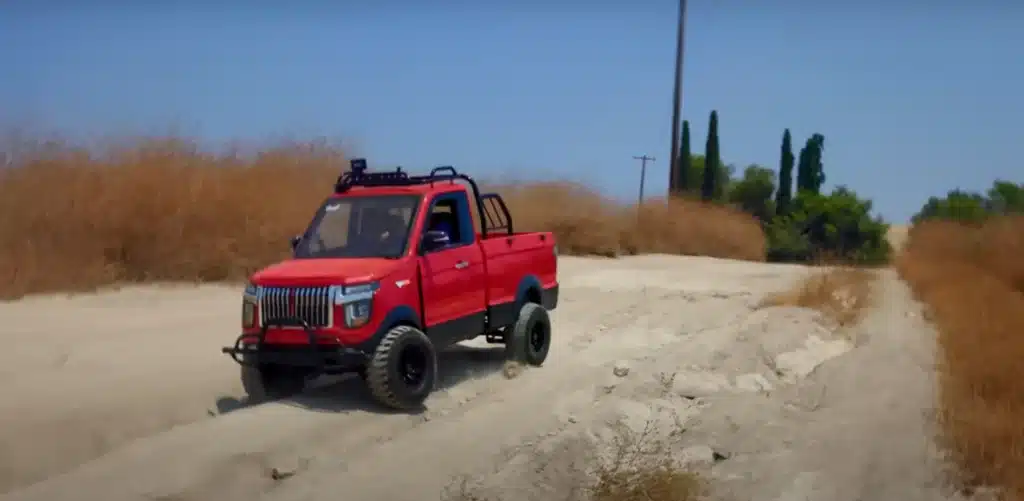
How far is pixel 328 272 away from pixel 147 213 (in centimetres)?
972

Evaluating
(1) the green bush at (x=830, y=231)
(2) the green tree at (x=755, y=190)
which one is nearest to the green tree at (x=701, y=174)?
(2) the green tree at (x=755, y=190)

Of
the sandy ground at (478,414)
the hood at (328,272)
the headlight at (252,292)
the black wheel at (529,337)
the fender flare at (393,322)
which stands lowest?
the sandy ground at (478,414)

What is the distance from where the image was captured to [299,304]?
9273 mm

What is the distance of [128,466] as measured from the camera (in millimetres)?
7402

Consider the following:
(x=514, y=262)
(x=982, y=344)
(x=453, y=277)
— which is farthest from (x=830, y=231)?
(x=453, y=277)

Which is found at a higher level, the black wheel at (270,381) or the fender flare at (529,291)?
the fender flare at (529,291)

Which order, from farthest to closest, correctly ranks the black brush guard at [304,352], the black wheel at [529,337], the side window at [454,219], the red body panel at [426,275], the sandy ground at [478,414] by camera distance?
the black wheel at [529,337] < the side window at [454,219] < the red body panel at [426,275] < the black brush guard at [304,352] < the sandy ground at [478,414]

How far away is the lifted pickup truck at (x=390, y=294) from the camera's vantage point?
916 cm

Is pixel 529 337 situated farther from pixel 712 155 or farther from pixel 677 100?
pixel 712 155

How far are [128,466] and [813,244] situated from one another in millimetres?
38496

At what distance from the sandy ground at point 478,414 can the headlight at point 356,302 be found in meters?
0.87

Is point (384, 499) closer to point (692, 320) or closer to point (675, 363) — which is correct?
point (675, 363)

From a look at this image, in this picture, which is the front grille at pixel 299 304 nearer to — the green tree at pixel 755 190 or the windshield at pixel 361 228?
the windshield at pixel 361 228

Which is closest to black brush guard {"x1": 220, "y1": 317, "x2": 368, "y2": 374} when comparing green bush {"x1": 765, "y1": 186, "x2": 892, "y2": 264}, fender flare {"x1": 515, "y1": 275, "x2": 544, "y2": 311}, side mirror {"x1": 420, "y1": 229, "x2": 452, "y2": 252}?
side mirror {"x1": 420, "y1": 229, "x2": 452, "y2": 252}
